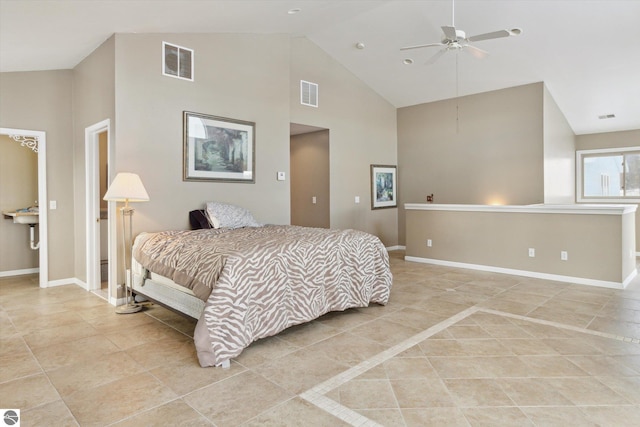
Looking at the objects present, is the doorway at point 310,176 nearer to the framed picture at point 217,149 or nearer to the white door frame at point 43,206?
the framed picture at point 217,149

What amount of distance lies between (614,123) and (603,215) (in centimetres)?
398

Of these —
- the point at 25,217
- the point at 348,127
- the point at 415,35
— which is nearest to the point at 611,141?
the point at 415,35

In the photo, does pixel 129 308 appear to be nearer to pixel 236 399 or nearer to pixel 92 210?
pixel 92 210

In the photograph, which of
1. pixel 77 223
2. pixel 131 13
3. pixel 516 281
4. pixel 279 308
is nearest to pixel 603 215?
pixel 516 281

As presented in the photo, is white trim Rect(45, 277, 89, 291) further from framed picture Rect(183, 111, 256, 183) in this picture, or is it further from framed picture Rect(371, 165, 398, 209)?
framed picture Rect(371, 165, 398, 209)

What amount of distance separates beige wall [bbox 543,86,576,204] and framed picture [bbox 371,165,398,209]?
2.90 metres

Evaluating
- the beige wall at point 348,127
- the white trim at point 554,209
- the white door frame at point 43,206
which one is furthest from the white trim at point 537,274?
the white door frame at point 43,206

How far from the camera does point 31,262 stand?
5.75 metres

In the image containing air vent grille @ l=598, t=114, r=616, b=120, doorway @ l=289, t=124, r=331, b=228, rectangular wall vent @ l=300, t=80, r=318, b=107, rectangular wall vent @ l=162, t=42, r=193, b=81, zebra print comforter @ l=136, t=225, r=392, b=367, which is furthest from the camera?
air vent grille @ l=598, t=114, r=616, b=120

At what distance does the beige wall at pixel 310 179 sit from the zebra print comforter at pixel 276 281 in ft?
9.80

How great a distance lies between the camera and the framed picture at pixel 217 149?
4621 mm

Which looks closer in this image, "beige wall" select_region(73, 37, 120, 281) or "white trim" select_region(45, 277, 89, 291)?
"beige wall" select_region(73, 37, 120, 281)

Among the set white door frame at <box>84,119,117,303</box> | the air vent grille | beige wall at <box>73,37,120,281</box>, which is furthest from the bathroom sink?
the air vent grille

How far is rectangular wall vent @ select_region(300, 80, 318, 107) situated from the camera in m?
6.56
